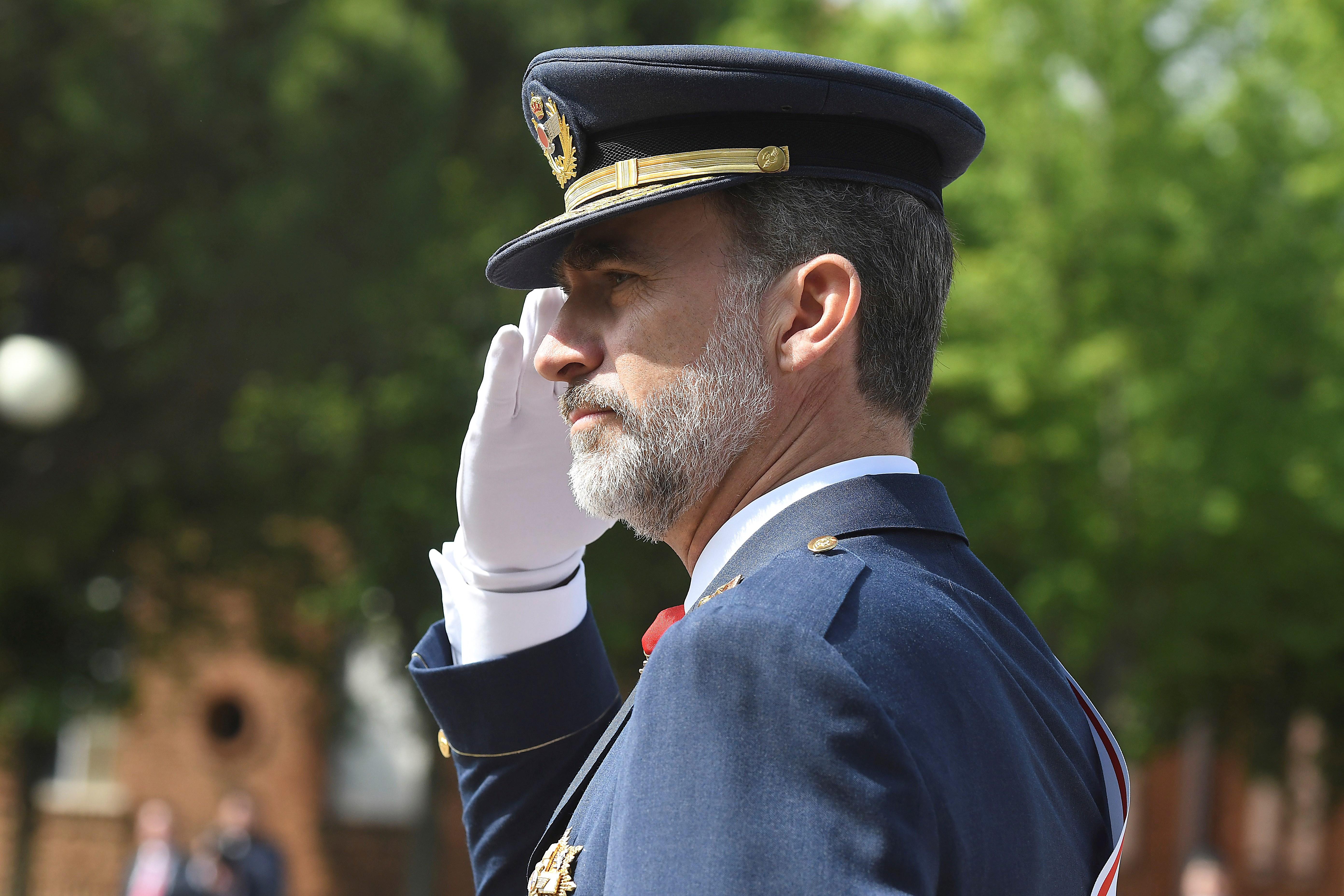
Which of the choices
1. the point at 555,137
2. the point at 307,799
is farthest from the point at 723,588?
the point at 307,799

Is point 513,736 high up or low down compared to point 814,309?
down

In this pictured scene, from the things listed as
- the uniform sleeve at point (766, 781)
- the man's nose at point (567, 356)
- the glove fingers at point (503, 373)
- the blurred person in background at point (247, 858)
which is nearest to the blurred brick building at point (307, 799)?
the blurred person in background at point (247, 858)

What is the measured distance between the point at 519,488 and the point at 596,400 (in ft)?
1.83

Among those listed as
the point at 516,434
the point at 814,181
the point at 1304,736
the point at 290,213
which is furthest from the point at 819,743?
the point at 1304,736

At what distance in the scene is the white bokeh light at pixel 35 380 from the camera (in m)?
8.44

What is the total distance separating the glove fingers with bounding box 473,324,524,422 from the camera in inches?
82.6

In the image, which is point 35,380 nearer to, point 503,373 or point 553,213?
point 553,213

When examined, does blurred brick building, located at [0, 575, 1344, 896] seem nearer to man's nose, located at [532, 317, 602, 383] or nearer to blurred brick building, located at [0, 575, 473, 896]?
blurred brick building, located at [0, 575, 473, 896]

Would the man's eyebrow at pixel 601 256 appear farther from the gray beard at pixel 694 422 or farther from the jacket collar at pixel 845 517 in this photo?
the jacket collar at pixel 845 517

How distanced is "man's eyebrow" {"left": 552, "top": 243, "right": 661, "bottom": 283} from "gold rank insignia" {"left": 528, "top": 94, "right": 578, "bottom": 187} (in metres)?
0.14

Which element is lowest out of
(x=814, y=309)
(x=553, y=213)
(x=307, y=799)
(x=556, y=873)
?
(x=307, y=799)

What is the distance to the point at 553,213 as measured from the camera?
12297 mm

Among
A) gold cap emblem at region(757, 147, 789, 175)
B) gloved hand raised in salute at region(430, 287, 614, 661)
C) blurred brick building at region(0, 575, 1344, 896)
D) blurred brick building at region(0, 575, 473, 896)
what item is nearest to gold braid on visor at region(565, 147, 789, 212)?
gold cap emblem at region(757, 147, 789, 175)

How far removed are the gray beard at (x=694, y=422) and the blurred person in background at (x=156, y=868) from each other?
11054mm
